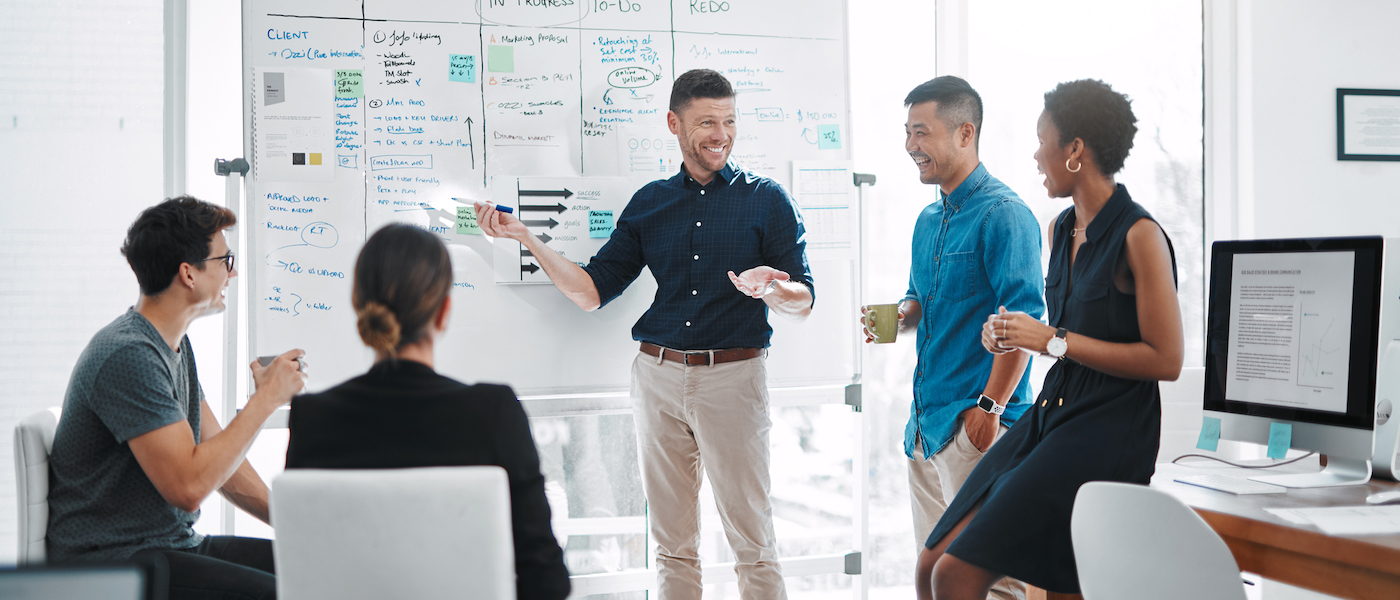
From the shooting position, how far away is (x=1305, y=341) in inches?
66.1

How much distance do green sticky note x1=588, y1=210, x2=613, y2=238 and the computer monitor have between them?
1.73 meters

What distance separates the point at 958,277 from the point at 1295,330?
74 cm

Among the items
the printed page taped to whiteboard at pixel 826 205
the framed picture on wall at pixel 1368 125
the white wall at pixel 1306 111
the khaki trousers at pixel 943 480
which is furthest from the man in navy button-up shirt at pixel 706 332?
the framed picture on wall at pixel 1368 125

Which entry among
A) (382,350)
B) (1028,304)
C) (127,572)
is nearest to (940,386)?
(1028,304)

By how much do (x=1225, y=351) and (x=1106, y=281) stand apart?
51cm

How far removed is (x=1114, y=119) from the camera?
165 centimetres

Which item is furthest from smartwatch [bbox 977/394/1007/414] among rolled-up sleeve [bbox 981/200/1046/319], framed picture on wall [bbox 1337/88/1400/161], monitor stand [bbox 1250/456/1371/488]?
framed picture on wall [bbox 1337/88/1400/161]

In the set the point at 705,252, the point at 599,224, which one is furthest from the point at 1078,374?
the point at 599,224

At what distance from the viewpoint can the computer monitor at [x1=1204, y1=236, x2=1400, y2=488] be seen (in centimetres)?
160

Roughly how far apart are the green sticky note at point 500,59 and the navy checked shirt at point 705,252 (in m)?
0.63

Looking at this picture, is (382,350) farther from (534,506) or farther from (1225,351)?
(1225,351)

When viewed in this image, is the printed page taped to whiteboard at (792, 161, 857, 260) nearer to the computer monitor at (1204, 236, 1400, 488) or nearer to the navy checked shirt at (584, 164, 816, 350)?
the navy checked shirt at (584, 164, 816, 350)

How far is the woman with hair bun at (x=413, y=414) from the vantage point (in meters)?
1.17

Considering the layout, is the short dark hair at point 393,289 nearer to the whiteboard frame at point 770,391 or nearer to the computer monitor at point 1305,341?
the whiteboard frame at point 770,391
